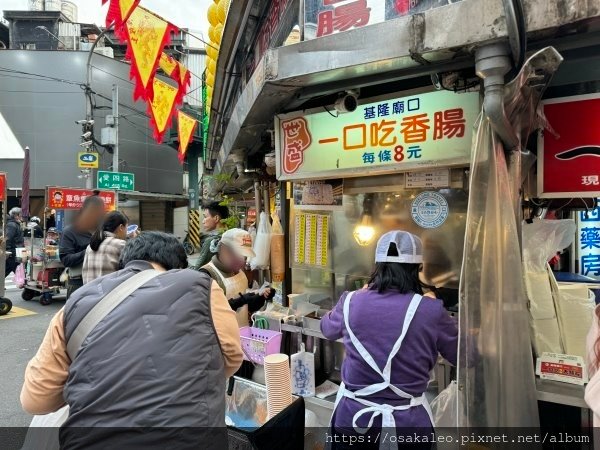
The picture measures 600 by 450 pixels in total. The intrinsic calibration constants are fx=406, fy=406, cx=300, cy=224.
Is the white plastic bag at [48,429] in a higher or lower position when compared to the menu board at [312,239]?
lower

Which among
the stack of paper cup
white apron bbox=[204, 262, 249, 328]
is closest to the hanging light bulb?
white apron bbox=[204, 262, 249, 328]

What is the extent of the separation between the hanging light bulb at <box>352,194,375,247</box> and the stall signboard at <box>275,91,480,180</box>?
915 mm

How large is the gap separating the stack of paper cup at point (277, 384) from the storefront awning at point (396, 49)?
7.16ft

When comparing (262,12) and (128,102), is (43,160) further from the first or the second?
(262,12)

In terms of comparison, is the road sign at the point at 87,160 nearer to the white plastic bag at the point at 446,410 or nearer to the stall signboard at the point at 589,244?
the stall signboard at the point at 589,244

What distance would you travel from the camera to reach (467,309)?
2.28m

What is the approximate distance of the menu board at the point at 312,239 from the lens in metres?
4.60

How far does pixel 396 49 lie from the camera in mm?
2492

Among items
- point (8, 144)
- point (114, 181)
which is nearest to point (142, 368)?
point (114, 181)

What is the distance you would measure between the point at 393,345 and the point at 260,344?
5.76ft

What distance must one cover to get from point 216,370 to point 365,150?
7.11 ft

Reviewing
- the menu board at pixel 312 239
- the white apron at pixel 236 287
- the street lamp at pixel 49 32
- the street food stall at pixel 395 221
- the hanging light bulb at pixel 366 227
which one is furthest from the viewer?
the street lamp at pixel 49 32

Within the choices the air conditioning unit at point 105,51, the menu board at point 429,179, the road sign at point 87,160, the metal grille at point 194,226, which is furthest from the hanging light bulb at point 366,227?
the air conditioning unit at point 105,51

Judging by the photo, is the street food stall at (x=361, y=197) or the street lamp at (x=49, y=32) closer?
the street food stall at (x=361, y=197)
